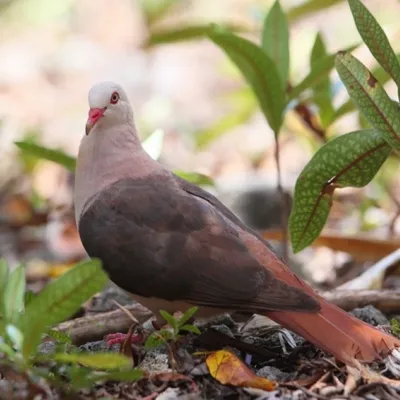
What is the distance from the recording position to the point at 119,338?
2.81 m

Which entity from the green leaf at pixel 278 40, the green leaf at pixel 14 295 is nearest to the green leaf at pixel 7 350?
the green leaf at pixel 14 295

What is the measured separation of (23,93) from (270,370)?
7.16 meters

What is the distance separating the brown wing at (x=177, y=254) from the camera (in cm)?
255

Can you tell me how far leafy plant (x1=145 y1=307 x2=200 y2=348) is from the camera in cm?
240

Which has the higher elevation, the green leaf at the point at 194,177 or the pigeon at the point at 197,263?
the green leaf at the point at 194,177

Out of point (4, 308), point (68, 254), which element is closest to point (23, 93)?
point (68, 254)

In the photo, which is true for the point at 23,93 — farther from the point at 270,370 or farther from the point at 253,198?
the point at 270,370

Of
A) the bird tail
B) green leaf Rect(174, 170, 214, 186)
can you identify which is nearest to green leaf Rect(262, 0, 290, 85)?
green leaf Rect(174, 170, 214, 186)

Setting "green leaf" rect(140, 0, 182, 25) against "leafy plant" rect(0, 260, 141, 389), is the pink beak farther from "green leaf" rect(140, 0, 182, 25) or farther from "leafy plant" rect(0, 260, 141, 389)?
"green leaf" rect(140, 0, 182, 25)

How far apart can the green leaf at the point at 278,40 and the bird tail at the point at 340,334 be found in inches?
58.2

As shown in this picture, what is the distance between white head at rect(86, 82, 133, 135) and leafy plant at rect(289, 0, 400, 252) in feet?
2.33

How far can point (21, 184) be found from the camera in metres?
7.13

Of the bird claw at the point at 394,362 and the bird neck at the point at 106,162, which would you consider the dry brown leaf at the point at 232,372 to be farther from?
the bird neck at the point at 106,162

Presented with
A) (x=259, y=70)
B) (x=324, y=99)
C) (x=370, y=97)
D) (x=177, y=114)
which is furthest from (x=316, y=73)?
(x=177, y=114)
